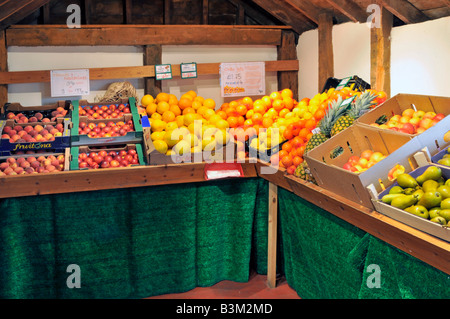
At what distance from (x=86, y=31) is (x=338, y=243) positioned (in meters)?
3.21

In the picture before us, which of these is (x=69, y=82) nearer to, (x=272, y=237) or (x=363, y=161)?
(x=272, y=237)

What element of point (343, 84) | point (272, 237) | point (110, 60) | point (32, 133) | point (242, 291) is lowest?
point (242, 291)

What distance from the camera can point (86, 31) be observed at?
14.2ft

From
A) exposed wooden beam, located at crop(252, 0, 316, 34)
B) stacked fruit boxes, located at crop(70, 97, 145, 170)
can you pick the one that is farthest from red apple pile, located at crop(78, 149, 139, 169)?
exposed wooden beam, located at crop(252, 0, 316, 34)

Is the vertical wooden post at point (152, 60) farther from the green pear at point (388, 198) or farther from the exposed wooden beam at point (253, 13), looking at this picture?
the green pear at point (388, 198)

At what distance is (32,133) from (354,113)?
2.35 m

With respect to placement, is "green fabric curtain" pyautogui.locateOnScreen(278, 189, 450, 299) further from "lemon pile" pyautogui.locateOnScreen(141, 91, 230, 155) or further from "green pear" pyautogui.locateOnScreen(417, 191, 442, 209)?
"lemon pile" pyautogui.locateOnScreen(141, 91, 230, 155)

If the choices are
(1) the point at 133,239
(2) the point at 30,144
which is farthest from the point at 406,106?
(2) the point at 30,144

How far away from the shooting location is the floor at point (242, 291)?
326 cm

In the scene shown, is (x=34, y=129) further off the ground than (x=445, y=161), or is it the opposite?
(x=34, y=129)

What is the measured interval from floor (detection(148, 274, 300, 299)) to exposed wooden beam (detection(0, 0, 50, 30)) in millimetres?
2676

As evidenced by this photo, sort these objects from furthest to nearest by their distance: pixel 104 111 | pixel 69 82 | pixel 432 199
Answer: pixel 69 82 < pixel 104 111 < pixel 432 199

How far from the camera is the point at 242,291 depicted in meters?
3.35

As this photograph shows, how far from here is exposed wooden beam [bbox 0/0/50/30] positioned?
3.74 m
